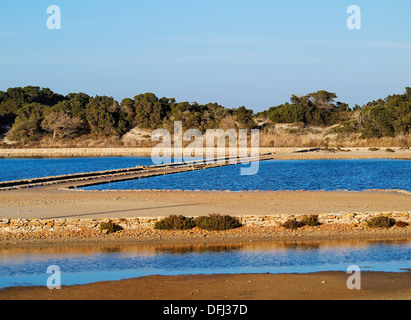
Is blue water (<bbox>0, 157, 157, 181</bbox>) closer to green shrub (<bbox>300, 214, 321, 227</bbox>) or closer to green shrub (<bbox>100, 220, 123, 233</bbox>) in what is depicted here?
green shrub (<bbox>100, 220, 123, 233</bbox>)

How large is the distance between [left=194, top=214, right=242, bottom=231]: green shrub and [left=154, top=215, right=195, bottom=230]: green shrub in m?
0.22

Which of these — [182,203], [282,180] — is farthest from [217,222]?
[282,180]

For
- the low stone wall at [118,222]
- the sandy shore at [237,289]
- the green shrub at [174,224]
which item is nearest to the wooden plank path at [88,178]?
the low stone wall at [118,222]

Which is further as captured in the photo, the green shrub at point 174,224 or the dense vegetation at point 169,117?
the dense vegetation at point 169,117

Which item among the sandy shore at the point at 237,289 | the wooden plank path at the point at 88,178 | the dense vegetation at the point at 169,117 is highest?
the dense vegetation at the point at 169,117

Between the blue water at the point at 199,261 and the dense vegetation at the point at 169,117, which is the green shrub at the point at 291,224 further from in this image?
the dense vegetation at the point at 169,117

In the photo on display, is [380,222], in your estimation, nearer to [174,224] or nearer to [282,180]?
[174,224]

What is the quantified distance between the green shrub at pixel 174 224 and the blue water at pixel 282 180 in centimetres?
1012

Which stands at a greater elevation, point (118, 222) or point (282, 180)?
point (118, 222)

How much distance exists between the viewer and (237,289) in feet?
28.8

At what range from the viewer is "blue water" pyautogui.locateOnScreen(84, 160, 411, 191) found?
24.4m

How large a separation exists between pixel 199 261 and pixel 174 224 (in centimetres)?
251

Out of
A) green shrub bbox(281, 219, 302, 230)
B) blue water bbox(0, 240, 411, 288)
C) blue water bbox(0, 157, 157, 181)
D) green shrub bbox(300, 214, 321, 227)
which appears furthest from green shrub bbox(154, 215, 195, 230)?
blue water bbox(0, 157, 157, 181)

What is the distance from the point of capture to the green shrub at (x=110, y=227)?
13.1 m
